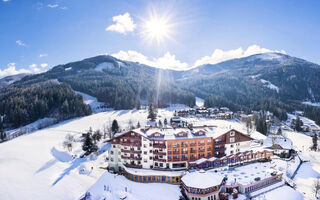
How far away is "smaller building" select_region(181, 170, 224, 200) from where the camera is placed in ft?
121

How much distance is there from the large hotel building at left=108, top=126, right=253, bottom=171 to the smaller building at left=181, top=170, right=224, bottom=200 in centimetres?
949

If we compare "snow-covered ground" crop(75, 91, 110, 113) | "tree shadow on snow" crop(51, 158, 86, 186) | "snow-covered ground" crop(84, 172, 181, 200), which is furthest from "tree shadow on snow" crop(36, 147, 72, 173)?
"snow-covered ground" crop(75, 91, 110, 113)

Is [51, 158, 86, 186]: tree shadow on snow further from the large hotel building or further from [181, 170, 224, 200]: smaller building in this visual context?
[181, 170, 224, 200]: smaller building

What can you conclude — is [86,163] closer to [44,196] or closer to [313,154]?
[44,196]

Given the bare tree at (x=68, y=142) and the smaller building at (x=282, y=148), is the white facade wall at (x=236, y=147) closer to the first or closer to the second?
the smaller building at (x=282, y=148)

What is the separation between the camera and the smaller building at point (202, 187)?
3673cm

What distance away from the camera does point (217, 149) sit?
51.6m

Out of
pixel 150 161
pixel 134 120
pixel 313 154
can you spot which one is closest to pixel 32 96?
pixel 134 120

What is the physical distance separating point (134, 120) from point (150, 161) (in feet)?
188

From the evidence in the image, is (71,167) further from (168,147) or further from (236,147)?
(236,147)

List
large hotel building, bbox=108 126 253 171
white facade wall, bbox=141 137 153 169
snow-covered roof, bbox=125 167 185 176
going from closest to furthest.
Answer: snow-covered roof, bbox=125 167 185 176
large hotel building, bbox=108 126 253 171
white facade wall, bbox=141 137 153 169

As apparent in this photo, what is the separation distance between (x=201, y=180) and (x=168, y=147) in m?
12.6

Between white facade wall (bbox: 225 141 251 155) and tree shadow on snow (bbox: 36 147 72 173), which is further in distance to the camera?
tree shadow on snow (bbox: 36 147 72 173)

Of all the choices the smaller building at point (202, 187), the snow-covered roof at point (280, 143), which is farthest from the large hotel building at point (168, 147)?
the snow-covered roof at point (280, 143)
